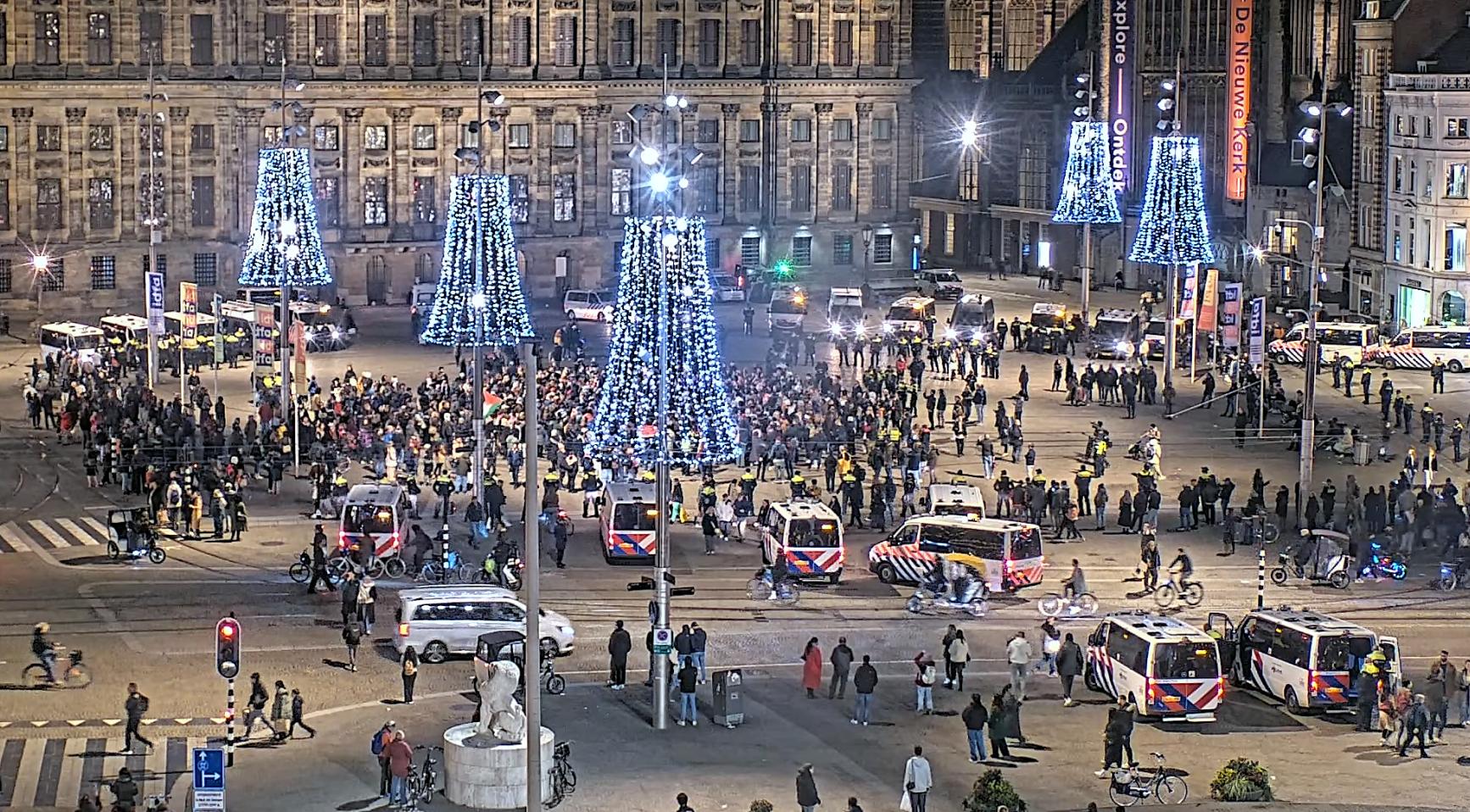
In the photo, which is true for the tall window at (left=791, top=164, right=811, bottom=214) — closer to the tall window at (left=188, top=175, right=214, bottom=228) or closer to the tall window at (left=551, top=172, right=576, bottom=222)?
the tall window at (left=551, top=172, right=576, bottom=222)

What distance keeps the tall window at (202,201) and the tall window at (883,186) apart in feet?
108

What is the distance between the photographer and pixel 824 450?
273 ft

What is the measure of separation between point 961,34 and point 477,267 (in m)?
76.8

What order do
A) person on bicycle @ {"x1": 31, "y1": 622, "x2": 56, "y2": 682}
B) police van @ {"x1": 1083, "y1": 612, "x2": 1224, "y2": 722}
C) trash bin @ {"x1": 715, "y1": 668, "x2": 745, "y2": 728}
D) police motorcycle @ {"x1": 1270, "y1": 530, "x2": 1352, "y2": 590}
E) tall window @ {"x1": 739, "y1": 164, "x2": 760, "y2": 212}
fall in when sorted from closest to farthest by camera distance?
trash bin @ {"x1": 715, "y1": 668, "x2": 745, "y2": 728}
police van @ {"x1": 1083, "y1": 612, "x2": 1224, "y2": 722}
person on bicycle @ {"x1": 31, "y1": 622, "x2": 56, "y2": 682}
police motorcycle @ {"x1": 1270, "y1": 530, "x2": 1352, "y2": 590}
tall window @ {"x1": 739, "y1": 164, "x2": 760, "y2": 212}

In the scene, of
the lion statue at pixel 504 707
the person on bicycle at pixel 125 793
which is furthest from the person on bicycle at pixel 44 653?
the lion statue at pixel 504 707

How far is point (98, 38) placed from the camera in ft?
398

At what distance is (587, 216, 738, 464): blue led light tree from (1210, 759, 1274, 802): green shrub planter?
26358 mm

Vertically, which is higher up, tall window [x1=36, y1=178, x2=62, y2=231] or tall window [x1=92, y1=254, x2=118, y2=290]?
tall window [x1=36, y1=178, x2=62, y2=231]

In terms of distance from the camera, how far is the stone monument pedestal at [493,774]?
4834cm

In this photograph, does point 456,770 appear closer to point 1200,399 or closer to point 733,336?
point 1200,399

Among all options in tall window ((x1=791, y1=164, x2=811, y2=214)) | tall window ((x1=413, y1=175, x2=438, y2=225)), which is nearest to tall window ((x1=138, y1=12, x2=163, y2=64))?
tall window ((x1=413, y1=175, x2=438, y2=225))

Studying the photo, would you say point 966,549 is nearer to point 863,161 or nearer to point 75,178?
point 75,178

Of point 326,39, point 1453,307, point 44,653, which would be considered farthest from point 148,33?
point 44,653

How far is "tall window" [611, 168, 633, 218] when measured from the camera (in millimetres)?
134375
